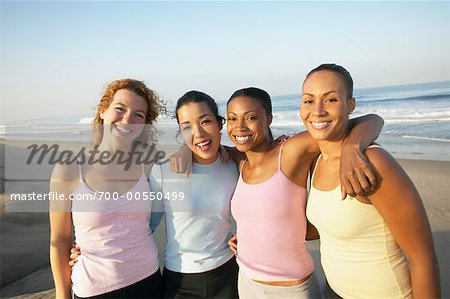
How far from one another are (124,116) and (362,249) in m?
1.92

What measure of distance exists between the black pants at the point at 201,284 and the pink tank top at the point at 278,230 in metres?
0.27

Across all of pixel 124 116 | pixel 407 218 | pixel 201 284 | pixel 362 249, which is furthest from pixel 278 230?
pixel 124 116

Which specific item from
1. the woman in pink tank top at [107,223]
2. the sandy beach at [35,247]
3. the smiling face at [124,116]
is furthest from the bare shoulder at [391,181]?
the sandy beach at [35,247]

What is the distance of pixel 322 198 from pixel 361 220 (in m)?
0.26

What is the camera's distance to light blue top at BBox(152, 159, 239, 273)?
8.48ft

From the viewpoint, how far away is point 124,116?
110 inches

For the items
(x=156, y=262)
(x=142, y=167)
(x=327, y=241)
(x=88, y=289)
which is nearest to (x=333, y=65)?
(x=327, y=241)

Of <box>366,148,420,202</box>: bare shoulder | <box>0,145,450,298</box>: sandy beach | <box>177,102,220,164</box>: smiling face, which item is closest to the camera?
<box>366,148,420,202</box>: bare shoulder

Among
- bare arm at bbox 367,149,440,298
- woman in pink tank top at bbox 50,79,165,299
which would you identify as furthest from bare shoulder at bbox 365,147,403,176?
woman in pink tank top at bbox 50,79,165,299

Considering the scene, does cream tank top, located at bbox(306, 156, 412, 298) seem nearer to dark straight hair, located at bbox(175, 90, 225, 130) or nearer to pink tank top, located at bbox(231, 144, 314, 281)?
pink tank top, located at bbox(231, 144, 314, 281)

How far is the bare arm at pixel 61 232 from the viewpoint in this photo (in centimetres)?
245

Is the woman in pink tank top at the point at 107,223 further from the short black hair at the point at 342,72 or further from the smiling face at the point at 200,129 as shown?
the short black hair at the point at 342,72

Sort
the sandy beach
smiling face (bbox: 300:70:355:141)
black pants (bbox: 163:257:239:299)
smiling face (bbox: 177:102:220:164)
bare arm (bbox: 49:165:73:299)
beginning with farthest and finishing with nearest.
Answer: the sandy beach → smiling face (bbox: 177:102:220:164) → black pants (bbox: 163:257:239:299) → bare arm (bbox: 49:165:73:299) → smiling face (bbox: 300:70:355:141)

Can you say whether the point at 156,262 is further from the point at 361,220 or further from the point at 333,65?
the point at 333,65
